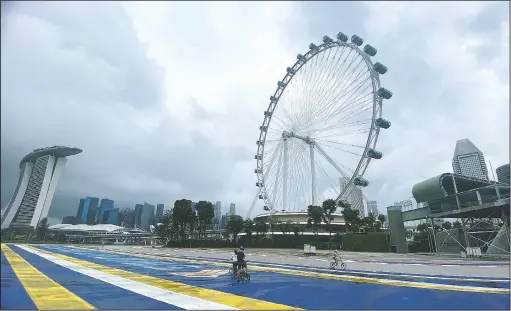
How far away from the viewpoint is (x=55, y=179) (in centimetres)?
15438

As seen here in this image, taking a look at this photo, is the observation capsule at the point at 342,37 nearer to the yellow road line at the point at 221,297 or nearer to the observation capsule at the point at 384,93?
the observation capsule at the point at 384,93

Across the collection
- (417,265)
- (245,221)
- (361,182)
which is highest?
(361,182)

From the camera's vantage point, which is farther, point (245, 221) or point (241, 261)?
point (245, 221)

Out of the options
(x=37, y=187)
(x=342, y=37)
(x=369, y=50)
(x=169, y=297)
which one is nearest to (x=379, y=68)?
(x=369, y=50)

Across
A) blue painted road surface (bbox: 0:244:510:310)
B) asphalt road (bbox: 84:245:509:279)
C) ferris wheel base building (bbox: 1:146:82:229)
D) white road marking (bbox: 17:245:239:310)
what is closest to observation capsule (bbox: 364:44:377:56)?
asphalt road (bbox: 84:245:509:279)

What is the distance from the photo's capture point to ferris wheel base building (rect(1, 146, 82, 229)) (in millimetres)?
106875

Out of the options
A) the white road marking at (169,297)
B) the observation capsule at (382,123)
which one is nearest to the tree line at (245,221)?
the observation capsule at (382,123)

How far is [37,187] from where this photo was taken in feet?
436

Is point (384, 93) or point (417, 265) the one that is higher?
point (384, 93)

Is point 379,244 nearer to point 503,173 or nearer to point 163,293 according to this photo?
point 503,173

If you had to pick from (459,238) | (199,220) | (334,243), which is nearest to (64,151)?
(199,220)

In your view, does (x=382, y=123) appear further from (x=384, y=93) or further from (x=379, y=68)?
(x=379, y=68)

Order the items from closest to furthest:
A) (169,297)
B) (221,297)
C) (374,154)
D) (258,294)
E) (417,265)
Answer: (169,297) < (221,297) < (258,294) < (417,265) < (374,154)

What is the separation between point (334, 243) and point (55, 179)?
14188 cm
